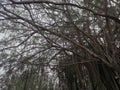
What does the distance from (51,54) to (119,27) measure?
1496 mm

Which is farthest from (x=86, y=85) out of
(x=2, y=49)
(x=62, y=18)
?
(x=2, y=49)

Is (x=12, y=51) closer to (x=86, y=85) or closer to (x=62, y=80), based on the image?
(x=62, y=80)

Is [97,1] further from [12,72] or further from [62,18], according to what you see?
[12,72]

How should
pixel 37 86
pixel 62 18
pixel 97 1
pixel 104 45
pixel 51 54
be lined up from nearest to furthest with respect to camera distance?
pixel 104 45
pixel 97 1
pixel 62 18
pixel 37 86
pixel 51 54

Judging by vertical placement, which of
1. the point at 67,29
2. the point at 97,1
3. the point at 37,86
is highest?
the point at 97,1

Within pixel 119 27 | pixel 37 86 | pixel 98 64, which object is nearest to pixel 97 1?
pixel 119 27

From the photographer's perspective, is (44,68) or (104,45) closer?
(104,45)

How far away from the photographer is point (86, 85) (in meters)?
3.28

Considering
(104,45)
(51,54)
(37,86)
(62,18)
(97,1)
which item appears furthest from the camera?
(51,54)

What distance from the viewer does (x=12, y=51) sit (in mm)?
3664

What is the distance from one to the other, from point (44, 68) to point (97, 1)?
1.57 meters

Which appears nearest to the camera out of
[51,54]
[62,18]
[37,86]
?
Result: [62,18]

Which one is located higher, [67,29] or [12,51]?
[67,29]

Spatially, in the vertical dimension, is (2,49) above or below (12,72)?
above
